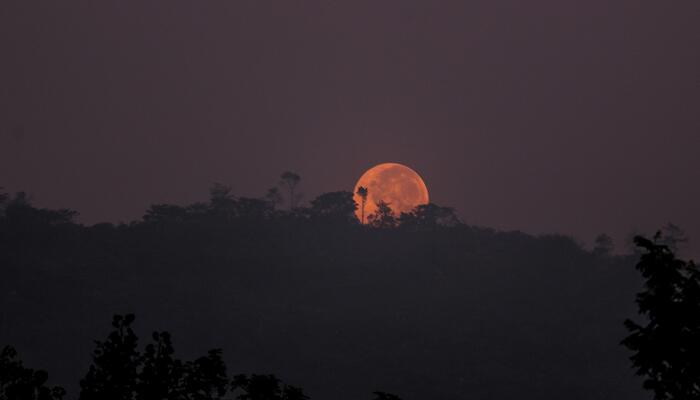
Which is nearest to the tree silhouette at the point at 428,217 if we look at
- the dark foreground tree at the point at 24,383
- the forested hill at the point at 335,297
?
the forested hill at the point at 335,297

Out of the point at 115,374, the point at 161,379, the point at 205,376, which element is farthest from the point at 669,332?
the point at 115,374

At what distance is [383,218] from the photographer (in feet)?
643

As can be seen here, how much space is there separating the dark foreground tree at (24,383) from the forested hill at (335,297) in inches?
4085

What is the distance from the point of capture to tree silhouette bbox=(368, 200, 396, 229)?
638 ft

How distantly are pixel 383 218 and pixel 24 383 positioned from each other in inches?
6949

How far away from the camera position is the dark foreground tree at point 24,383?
1886cm

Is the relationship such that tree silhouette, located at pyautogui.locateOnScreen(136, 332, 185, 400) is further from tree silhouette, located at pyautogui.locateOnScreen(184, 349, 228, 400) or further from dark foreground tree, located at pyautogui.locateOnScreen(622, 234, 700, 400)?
dark foreground tree, located at pyautogui.locateOnScreen(622, 234, 700, 400)

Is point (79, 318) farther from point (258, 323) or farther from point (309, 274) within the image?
point (309, 274)

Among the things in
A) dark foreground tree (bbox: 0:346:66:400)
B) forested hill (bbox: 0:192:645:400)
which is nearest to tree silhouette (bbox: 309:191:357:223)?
forested hill (bbox: 0:192:645:400)

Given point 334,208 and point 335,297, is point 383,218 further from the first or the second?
point 335,297

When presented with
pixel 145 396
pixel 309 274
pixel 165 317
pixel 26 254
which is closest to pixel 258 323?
pixel 165 317

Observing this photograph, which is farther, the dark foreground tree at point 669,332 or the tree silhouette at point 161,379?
the tree silhouette at point 161,379

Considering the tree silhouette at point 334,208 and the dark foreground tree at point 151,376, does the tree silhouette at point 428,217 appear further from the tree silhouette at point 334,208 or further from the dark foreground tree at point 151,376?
the dark foreground tree at point 151,376

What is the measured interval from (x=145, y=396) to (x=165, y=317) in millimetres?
132612
